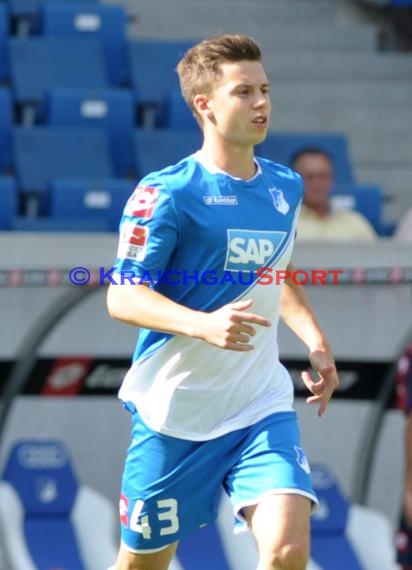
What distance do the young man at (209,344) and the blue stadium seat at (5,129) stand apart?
377 cm

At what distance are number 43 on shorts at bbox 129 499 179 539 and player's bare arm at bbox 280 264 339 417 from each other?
52 centimetres

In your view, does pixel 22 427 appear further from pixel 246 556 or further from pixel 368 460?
pixel 368 460

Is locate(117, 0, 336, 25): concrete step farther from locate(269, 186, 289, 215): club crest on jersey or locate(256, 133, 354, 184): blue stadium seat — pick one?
locate(269, 186, 289, 215): club crest on jersey

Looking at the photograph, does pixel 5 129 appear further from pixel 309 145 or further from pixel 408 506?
pixel 408 506

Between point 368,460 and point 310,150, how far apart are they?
5.13 ft

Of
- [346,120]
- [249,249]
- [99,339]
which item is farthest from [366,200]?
[249,249]

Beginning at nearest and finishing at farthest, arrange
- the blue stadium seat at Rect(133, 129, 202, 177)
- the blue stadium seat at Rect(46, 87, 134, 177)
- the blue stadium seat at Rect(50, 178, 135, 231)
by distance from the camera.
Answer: the blue stadium seat at Rect(50, 178, 135, 231) → the blue stadium seat at Rect(133, 129, 202, 177) → the blue stadium seat at Rect(46, 87, 134, 177)

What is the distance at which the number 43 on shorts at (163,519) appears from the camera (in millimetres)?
4492

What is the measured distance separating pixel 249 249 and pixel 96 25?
5297 millimetres

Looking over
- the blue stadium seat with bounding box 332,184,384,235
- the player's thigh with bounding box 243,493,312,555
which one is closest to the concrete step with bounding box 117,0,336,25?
the blue stadium seat with bounding box 332,184,384,235

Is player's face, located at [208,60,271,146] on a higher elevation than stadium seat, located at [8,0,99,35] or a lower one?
higher

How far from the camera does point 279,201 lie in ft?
14.9

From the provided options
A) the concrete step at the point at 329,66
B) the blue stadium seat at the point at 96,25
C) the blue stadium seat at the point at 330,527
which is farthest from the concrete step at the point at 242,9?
the blue stadium seat at the point at 330,527

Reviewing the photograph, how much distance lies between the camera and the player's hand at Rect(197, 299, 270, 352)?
3.92 metres
